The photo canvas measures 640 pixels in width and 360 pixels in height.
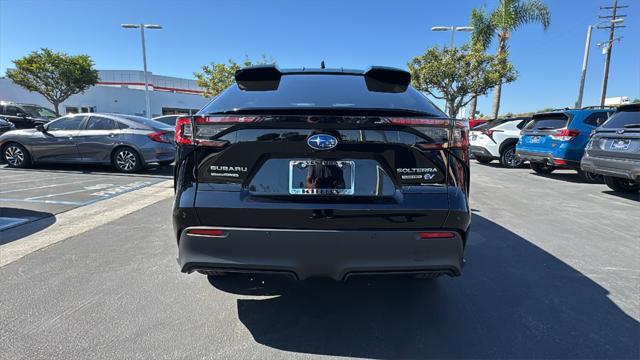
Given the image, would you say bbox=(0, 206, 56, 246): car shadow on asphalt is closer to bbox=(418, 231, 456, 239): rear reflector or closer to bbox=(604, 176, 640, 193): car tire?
bbox=(418, 231, 456, 239): rear reflector

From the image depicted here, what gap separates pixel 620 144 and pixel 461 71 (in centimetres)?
1515

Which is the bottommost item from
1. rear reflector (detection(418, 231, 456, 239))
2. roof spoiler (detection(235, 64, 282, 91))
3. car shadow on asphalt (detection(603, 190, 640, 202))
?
car shadow on asphalt (detection(603, 190, 640, 202))

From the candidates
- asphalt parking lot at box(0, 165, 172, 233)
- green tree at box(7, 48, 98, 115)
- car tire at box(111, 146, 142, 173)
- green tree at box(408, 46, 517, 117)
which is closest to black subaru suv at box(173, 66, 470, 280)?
asphalt parking lot at box(0, 165, 172, 233)

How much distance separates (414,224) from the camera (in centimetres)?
197

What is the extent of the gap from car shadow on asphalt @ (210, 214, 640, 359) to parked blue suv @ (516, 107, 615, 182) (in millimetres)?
6097

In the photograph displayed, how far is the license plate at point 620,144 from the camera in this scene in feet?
19.0

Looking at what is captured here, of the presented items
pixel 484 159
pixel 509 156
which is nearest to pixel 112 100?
pixel 484 159

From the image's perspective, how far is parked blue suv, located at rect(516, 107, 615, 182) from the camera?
8062mm

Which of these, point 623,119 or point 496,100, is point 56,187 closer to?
point 623,119

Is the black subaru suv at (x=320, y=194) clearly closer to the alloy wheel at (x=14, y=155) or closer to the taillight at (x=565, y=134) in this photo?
the taillight at (x=565, y=134)

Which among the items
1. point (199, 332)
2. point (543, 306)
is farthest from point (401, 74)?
point (199, 332)

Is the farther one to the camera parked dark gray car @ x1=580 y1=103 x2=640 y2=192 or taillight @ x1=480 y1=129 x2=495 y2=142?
taillight @ x1=480 y1=129 x2=495 y2=142

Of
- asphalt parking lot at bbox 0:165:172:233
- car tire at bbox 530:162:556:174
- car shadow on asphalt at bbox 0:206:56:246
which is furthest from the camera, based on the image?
car tire at bbox 530:162:556:174

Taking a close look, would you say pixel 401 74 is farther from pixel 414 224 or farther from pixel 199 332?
pixel 199 332
